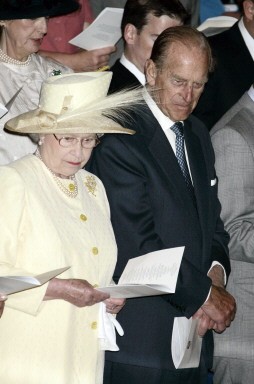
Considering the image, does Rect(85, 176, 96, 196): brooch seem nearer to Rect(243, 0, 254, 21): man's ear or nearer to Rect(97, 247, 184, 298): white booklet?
Rect(97, 247, 184, 298): white booklet

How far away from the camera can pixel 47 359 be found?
346 centimetres

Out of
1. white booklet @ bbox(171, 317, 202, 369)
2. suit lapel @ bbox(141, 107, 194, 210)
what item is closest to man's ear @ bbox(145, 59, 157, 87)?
suit lapel @ bbox(141, 107, 194, 210)

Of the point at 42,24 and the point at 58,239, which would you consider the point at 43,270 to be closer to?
the point at 58,239

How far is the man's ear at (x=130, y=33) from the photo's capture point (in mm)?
5238

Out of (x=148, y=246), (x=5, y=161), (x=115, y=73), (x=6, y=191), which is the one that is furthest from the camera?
(x=115, y=73)

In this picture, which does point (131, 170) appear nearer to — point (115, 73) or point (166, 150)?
point (166, 150)

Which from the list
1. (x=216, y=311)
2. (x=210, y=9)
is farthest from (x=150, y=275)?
(x=210, y=9)

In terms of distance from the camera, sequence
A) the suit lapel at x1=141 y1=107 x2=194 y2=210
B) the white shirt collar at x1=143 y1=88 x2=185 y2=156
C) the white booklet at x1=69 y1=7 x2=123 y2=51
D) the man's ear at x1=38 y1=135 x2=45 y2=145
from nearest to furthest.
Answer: the man's ear at x1=38 y1=135 x2=45 y2=145 → the suit lapel at x1=141 y1=107 x2=194 y2=210 → the white shirt collar at x1=143 y1=88 x2=185 y2=156 → the white booklet at x1=69 y1=7 x2=123 y2=51

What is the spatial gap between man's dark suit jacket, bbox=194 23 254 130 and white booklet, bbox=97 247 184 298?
1565 mm

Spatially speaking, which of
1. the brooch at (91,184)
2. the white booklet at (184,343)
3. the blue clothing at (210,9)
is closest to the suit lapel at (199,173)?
the white booklet at (184,343)

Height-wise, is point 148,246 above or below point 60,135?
below

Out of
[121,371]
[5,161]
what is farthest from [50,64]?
[121,371]

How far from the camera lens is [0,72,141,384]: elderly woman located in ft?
11.2

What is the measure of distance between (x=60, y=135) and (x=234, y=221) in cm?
119
